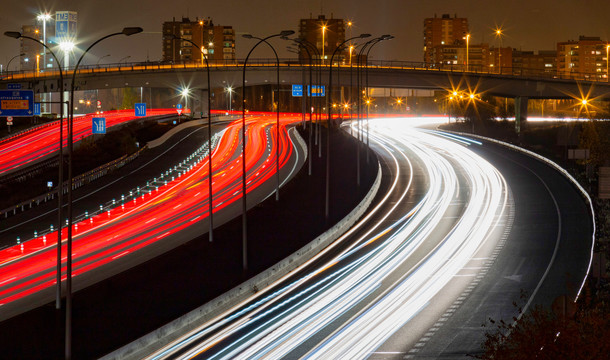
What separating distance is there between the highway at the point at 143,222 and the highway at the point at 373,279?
27.8ft

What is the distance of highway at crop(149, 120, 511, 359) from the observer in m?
24.4

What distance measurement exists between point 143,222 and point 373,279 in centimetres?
1929

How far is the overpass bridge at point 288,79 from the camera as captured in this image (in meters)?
102

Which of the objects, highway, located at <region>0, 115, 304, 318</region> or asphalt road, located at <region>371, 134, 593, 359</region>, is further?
highway, located at <region>0, 115, 304, 318</region>

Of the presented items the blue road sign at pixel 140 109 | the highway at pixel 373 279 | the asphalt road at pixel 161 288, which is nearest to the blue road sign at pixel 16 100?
the asphalt road at pixel 161 288

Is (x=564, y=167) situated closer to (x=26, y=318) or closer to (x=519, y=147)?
(x=519, y=147)

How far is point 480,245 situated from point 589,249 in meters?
4.82

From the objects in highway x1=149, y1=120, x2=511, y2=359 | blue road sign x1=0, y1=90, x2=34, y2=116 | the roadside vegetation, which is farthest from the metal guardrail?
the roadside vegetation

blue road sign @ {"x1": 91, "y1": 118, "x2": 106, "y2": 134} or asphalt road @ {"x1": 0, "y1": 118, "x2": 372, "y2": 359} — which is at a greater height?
blue road sign @ {"x1": 91, "y1": 118, "x2": 106, "y2": 134}

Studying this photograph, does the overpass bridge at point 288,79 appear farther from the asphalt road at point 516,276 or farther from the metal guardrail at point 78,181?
the asphalt road at point 516,276

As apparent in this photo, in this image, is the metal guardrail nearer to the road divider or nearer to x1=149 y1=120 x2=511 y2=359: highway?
x1=149 y1=120 x2=511 y2=359: highway

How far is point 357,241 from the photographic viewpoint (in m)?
41.8

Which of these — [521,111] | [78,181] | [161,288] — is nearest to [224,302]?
[161,288]

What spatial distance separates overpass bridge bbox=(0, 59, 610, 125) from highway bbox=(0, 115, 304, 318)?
20533 millimetres
